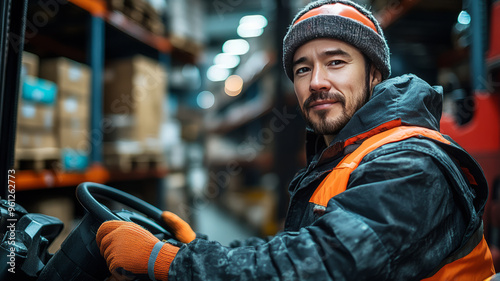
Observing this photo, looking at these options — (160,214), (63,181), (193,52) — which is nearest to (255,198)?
(193,52)

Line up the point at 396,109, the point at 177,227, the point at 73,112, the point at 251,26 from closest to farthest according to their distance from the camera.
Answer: the point at 396,109 < the point at 177,227 < the point at 73,112 < the point at 251,26

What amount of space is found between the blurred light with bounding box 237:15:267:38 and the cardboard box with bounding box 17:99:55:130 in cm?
799

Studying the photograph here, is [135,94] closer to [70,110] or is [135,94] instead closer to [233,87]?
[70,110]

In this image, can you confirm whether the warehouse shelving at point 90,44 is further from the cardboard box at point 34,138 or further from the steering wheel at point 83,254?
the steering wheel at point 83,254

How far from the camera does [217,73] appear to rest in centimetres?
1494

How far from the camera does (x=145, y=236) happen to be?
1087 mm

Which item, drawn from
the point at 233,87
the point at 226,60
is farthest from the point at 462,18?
the point at 226,60

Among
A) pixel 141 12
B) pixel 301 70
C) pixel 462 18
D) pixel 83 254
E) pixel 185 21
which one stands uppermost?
pixel 185 21

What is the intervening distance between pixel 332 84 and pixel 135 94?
3035mm

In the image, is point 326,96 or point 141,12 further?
point 141,12

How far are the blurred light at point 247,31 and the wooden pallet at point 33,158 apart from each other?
870 centimetres

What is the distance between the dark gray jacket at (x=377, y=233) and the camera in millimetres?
880

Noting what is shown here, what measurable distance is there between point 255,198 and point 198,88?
2.53m

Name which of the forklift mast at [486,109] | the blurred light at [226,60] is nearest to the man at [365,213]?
the forklift mast at [486,109]
